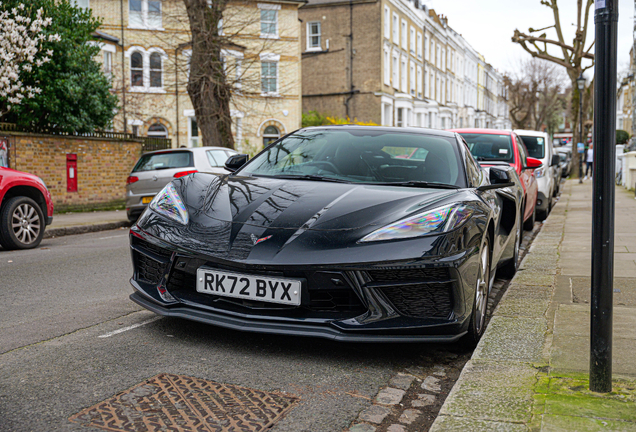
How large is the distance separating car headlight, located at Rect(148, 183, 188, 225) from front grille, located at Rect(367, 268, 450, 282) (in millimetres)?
1229

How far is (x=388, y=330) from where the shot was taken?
11.5ft

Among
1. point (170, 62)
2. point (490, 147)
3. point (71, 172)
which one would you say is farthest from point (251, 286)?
point (170, 62)

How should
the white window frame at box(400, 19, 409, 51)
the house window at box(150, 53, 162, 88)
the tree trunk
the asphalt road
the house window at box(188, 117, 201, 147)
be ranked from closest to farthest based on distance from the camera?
1. the asphalt road
2. the tree trunk
3. the house window at box(150, 53, 162, 88)
4. the house window at box(188, 117, 201, 147)
5. the white window frame at box(400, 19, 409, 51)

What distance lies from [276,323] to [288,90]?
3377 cm

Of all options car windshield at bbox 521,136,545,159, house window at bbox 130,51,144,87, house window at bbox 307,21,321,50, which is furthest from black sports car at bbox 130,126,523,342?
house window at bbox 307,21,321,50

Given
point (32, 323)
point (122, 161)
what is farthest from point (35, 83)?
point (32, 323)

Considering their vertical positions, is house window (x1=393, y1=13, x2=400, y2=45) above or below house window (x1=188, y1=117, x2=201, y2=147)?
above

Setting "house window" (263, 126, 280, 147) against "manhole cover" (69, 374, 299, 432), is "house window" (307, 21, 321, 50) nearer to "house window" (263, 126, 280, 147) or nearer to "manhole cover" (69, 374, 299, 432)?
"house window" (263, 126, 280, 147)

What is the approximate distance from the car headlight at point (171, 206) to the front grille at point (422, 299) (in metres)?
1.34

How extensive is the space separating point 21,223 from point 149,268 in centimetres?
583

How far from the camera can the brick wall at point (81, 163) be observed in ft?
51.5

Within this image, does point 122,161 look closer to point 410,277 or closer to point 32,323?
point 32,323

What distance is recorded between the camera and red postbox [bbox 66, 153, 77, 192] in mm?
16922

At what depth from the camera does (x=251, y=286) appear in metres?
3.54
